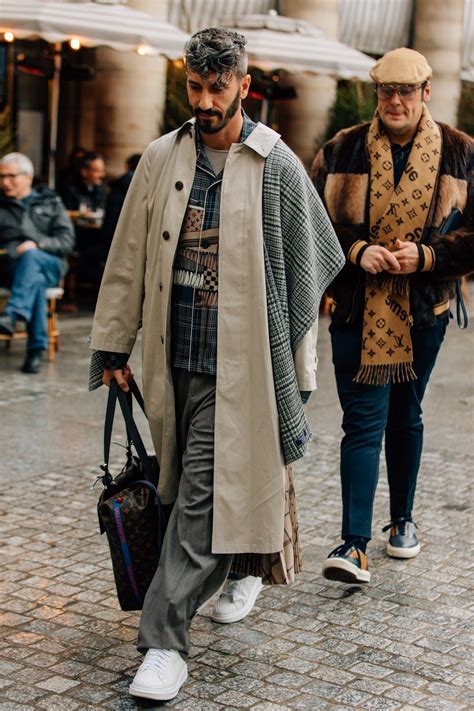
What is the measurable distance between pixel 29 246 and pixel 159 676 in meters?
6.18

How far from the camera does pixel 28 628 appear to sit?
461 centimetres

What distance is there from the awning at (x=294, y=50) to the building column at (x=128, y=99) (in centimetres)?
115

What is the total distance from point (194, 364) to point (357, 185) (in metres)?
1.38

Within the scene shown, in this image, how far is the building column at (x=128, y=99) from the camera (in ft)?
47.3

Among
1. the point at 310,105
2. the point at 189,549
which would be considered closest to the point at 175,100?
the point at 310,105

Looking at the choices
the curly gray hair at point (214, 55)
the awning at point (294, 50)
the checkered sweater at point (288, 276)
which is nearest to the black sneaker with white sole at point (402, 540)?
the checkered sweater at point (288, 276)

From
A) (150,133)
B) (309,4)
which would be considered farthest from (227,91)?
(309,4)


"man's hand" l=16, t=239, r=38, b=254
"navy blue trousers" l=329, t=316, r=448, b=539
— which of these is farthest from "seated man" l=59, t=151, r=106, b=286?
"navy blue trousers" l=329, t=316, r=448, b=539

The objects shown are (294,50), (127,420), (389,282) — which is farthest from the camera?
(294,50)

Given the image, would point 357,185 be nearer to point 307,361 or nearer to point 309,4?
point 307,361

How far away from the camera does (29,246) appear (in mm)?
9750

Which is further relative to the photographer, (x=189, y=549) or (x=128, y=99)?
(x=128, y=99)

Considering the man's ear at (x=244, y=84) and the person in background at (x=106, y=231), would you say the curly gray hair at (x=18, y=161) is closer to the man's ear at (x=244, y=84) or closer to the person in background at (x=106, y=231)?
the person in background at (x=106, y=231)

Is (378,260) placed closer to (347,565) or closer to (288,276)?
(288,276)
